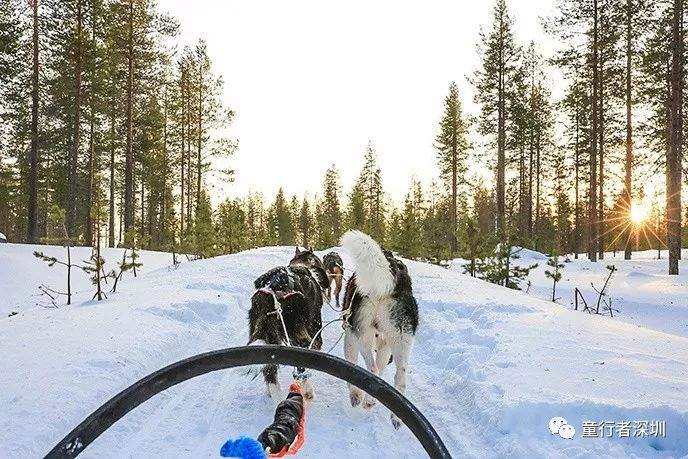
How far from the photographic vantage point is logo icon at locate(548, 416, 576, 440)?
366cm

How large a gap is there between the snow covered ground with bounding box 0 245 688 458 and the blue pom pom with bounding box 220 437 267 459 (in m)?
2.99

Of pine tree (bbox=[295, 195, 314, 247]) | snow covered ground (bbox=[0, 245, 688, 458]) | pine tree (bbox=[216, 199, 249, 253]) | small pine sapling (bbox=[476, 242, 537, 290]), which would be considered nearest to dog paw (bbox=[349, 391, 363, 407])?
snow covered ground (bbox=[0, 245, 688, 458])

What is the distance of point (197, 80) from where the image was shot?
3288 cm

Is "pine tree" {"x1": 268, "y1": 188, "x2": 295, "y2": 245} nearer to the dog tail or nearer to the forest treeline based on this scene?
the forest treeline

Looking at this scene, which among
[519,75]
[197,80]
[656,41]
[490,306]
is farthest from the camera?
[197,80]

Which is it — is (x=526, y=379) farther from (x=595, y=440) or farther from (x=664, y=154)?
(x=664, y=154)

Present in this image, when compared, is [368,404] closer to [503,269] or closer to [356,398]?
[356,398]

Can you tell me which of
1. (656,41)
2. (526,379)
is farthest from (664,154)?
(526,379)

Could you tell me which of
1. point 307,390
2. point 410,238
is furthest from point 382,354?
point 410,238

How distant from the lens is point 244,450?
982 millimetres

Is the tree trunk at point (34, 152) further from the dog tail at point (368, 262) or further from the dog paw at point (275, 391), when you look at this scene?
the dog tail at point (368, 262)

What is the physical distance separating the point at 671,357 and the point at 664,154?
1821cm

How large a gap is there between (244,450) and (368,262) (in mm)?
3110

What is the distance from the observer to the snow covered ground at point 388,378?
3699 mm
